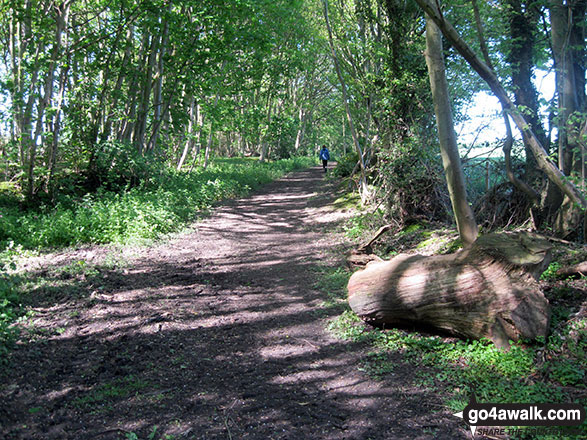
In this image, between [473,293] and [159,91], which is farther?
[159,91]

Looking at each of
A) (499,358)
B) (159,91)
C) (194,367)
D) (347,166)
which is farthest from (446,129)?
(347,166)

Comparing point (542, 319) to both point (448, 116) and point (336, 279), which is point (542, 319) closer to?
point (448, 116)

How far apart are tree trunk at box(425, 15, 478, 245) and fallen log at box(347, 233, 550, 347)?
1.07 metres

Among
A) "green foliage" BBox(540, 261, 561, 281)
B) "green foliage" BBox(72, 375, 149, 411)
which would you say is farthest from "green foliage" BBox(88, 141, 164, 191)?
"green foliage" BBox(540, 261, 561, 281)

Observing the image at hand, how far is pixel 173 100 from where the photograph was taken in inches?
551

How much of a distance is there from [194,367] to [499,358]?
2.88 meters

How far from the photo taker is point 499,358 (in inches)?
143

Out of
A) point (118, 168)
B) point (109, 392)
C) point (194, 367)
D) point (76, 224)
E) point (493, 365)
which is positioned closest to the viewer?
point (109, 392)

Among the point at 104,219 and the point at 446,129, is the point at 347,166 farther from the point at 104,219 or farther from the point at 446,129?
the point at 446,129

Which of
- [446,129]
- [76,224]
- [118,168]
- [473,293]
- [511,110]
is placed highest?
[511,110]

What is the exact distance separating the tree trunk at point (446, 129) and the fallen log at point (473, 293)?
107 cm

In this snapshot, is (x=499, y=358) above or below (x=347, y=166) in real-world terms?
below

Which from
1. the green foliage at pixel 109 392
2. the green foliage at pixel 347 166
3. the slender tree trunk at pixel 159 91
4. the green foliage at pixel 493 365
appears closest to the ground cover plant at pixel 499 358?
the green foliage at pixel 493 365

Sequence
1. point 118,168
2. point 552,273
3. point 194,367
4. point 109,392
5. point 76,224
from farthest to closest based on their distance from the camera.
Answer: point 118,168
point 76,224
point 552,273
point 194,367
point 109,392
